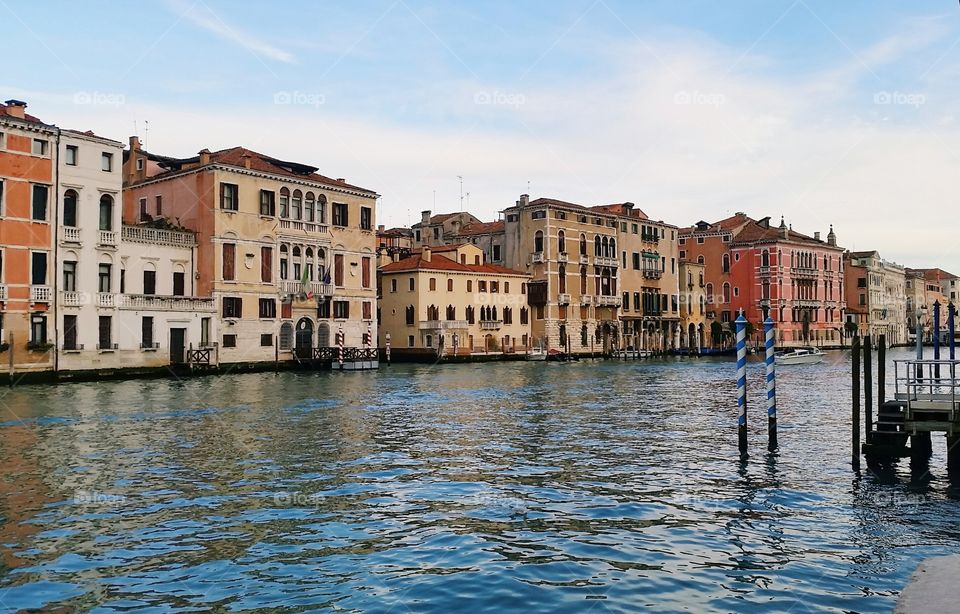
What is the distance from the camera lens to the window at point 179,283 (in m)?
42.7

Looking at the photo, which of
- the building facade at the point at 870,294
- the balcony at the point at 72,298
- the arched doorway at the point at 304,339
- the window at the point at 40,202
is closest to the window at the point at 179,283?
the balcony at the point at 72,298

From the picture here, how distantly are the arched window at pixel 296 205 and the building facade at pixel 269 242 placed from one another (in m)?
0.06

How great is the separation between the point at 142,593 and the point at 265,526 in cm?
248

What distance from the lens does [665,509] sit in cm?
1130

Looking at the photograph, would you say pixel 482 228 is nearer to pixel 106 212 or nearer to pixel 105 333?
pixel 106 212

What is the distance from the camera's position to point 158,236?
4197 centimetres

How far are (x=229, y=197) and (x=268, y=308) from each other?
6093 mm

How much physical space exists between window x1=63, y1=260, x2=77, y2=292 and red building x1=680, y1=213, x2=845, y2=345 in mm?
59817

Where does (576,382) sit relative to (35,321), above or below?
below

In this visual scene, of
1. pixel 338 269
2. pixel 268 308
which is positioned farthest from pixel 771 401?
pixel 338 269

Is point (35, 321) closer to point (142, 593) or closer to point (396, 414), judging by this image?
point (396, 414)

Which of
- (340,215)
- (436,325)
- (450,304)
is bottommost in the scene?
(436,325)

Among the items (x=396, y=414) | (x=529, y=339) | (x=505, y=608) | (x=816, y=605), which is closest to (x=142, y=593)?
(x=505, y=608)

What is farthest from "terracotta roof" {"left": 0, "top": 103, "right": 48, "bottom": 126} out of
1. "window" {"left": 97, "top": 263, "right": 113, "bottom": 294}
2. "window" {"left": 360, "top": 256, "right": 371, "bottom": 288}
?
"window" {"left": 360, "top": 256, "right": 371, "bottom": 288}
